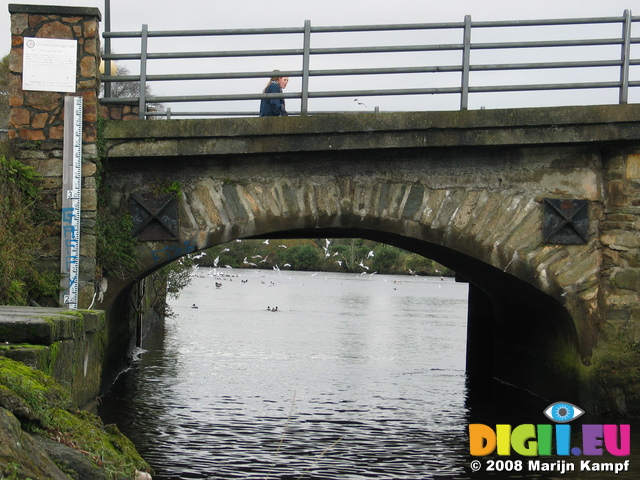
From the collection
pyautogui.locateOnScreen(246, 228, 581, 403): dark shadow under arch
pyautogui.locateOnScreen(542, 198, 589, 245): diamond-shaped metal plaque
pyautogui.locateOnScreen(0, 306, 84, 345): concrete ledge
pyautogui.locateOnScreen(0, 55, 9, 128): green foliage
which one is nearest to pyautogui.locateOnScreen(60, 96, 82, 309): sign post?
pyautogui.locateOnScreen(246, 228, 581, 403): dark shadow under arch

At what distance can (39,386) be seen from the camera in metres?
4.72

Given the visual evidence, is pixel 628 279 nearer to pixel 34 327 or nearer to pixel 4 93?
pixel 34 327

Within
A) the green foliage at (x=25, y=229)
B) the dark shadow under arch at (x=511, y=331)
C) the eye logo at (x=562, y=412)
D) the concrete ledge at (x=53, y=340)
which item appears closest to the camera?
the concrete ledge at (x=53, y=340)

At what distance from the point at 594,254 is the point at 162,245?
4.83m

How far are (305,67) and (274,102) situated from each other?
2.47 ft

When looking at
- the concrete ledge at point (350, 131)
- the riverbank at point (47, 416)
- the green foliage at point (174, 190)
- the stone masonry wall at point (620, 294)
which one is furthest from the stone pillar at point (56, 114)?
the stone masonry wall at point (620, 294)

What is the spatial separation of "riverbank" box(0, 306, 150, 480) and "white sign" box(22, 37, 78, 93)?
13.4 feet

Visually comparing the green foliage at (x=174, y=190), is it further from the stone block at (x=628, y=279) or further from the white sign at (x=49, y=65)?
the stone block at (x=628, y=279)

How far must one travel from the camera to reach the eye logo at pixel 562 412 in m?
11.2

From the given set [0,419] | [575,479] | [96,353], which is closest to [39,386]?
[0,419]

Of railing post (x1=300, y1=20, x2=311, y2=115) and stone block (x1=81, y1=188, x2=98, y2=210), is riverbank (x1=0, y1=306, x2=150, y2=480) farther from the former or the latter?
railing post (x1=300, y1=20, x2=311, y2=115)

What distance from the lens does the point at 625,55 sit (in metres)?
11.0

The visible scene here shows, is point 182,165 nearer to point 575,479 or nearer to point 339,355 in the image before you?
point 575,479

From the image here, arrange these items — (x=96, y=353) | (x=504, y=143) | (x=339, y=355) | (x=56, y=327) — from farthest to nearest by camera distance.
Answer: (x=339, y=355)
(x=504, y=143)
(x=96, y=353)
(x=56, y=327)
